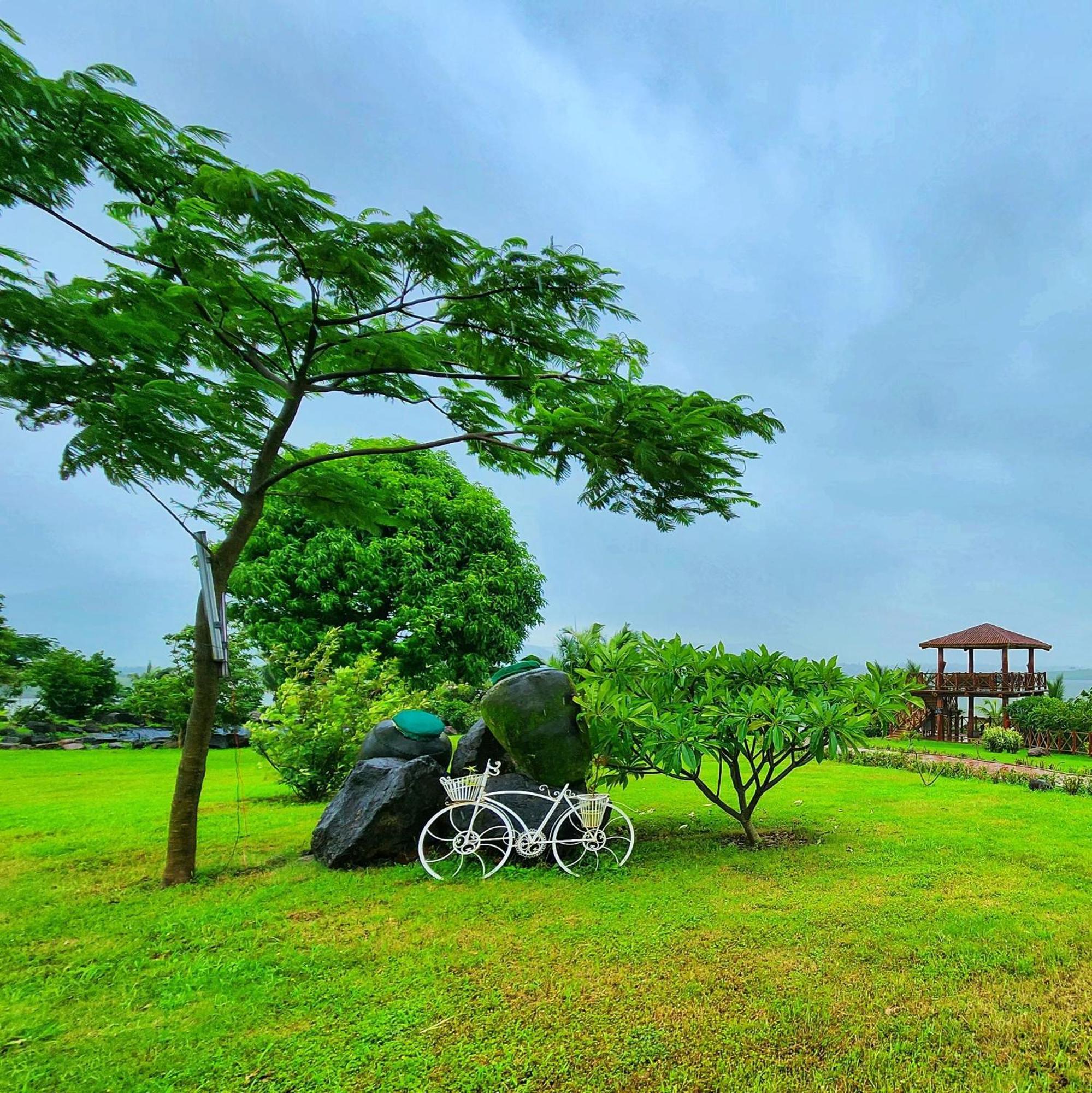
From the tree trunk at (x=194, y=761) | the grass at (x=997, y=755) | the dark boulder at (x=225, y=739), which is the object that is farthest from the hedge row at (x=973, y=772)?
the dark boulder at (x=225, y=739)

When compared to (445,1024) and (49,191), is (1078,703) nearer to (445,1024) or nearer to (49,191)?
(445,1024)

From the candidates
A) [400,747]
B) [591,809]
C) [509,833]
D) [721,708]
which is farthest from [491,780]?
[721,708]

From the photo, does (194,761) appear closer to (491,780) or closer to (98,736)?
(491,780)

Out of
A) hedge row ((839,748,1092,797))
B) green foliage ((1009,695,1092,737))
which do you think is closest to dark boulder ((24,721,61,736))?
hedge row ((839,748,1092,797))

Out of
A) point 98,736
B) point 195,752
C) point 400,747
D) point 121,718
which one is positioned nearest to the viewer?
point 195,752

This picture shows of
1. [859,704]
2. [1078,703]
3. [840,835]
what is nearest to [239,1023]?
[859,704]

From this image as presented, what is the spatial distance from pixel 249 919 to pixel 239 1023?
54.0 inches

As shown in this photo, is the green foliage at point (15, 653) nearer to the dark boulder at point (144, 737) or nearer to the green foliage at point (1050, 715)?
the dark boulder at point (144, 737)

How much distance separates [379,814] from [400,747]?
1.13 meters

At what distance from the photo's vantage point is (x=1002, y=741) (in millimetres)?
17469

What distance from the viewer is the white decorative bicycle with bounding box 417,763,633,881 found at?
5.23 meters

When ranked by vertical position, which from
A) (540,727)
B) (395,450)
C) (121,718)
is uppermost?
(395,450)

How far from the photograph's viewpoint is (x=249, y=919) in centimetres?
418

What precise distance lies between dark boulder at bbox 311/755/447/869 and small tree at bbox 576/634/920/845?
5.09 ft
